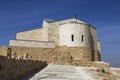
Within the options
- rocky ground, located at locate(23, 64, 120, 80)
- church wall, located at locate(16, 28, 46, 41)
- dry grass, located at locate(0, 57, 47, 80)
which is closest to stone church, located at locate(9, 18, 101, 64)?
church wall, located at locate(16, 28, 46, 41)

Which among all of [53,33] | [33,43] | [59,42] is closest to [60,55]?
[59,42]

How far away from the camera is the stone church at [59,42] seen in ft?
93.3

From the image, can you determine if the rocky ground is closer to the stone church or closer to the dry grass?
the dry grass

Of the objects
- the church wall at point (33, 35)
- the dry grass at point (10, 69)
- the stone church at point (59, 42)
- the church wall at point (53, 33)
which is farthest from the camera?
the church wall at point (33, 35)

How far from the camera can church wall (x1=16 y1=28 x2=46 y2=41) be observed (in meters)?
32.5

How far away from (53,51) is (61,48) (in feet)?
4.05

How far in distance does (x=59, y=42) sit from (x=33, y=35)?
405 centimetres

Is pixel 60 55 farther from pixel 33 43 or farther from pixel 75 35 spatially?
pixel 33 43

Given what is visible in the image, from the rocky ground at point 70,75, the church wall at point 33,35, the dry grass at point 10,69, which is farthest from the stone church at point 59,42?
the dry grass at point 10,69

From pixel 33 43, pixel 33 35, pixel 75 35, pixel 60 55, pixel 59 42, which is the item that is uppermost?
pixel 33 35

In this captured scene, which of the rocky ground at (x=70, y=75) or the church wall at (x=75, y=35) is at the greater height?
the church wall at (x=75, y=35)

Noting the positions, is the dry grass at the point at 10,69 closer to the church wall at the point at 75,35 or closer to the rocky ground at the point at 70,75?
the rocky ground at the point at 70,75

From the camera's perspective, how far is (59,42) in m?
31.5

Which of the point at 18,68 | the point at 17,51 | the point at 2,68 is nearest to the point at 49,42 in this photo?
the point at 17,51
